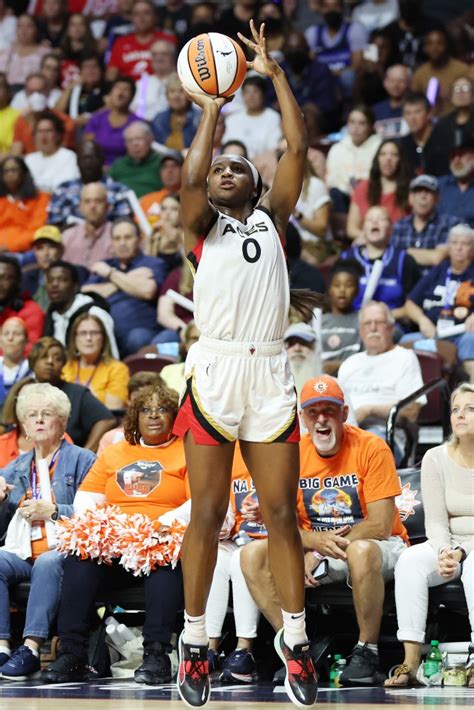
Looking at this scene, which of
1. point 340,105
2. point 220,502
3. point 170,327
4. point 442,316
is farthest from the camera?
point 340,105

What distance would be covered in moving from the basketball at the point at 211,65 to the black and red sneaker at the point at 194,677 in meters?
2.05

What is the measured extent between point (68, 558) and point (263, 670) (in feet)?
3.58

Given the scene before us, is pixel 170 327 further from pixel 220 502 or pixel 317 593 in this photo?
pixel 220 502

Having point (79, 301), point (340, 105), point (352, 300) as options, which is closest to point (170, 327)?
point (79, 301)

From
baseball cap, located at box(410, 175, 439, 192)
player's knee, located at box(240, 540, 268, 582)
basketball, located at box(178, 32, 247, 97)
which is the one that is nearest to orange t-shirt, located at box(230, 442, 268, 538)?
player's knee, located at box(240, 540, 268, 582)

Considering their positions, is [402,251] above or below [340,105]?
below

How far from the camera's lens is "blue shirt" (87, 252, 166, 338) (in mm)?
9938

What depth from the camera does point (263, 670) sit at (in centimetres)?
612

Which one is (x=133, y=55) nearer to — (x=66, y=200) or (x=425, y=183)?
(x=66, y=200)

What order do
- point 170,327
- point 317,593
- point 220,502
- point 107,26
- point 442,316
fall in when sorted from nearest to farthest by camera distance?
1. point 220,502
2. point 317,593
3. point 442,316
4. point 170,327
5. point 107,26

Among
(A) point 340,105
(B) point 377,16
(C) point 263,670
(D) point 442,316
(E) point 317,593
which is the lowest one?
(C) point 263,670

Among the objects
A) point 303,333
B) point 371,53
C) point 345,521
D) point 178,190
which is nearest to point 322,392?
point 345,521

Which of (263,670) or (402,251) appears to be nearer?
(263,670)

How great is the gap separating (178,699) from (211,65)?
248cm
